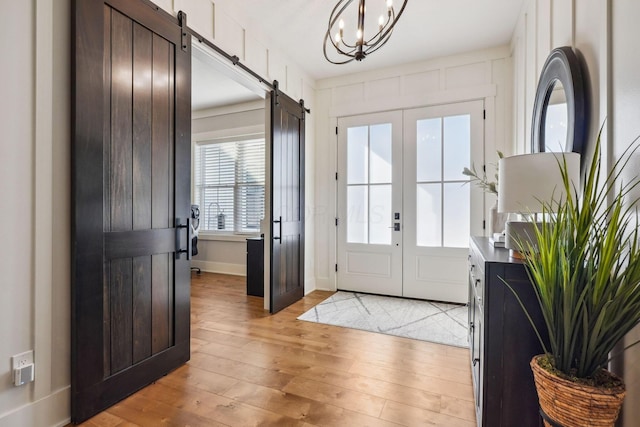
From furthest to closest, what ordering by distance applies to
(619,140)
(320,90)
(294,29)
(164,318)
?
(320,90)
(294,29)
(164,318)
(619,140)

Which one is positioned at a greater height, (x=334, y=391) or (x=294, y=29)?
(x=294, y=29)

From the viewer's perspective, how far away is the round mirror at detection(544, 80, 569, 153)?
69.6 inches

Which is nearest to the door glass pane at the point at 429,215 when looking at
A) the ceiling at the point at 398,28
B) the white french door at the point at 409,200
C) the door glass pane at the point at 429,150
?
the white french door at the point at 409,200

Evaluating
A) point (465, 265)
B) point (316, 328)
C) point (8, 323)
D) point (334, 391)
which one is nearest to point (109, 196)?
point (8, 323)

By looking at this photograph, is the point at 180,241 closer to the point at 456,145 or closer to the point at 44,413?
the point at 44,413

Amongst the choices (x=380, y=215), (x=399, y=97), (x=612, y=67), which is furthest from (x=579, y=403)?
(x=399, y=97)

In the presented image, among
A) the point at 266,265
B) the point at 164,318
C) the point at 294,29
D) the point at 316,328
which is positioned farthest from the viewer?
the point at 266,265

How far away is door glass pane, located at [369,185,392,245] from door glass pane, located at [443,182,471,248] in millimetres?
695

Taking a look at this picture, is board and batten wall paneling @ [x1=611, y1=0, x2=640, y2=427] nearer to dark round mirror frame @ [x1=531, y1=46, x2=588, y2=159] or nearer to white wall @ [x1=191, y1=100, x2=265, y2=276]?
dark round mirror frame @ [x1=531, y1=46, x2=588, y2=159]

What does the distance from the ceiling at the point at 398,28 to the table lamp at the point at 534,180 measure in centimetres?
218

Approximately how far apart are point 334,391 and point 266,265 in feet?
5.71

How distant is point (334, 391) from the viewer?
1.97m

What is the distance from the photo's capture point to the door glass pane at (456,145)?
3.71 m

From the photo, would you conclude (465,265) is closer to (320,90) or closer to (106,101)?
(320,90)
